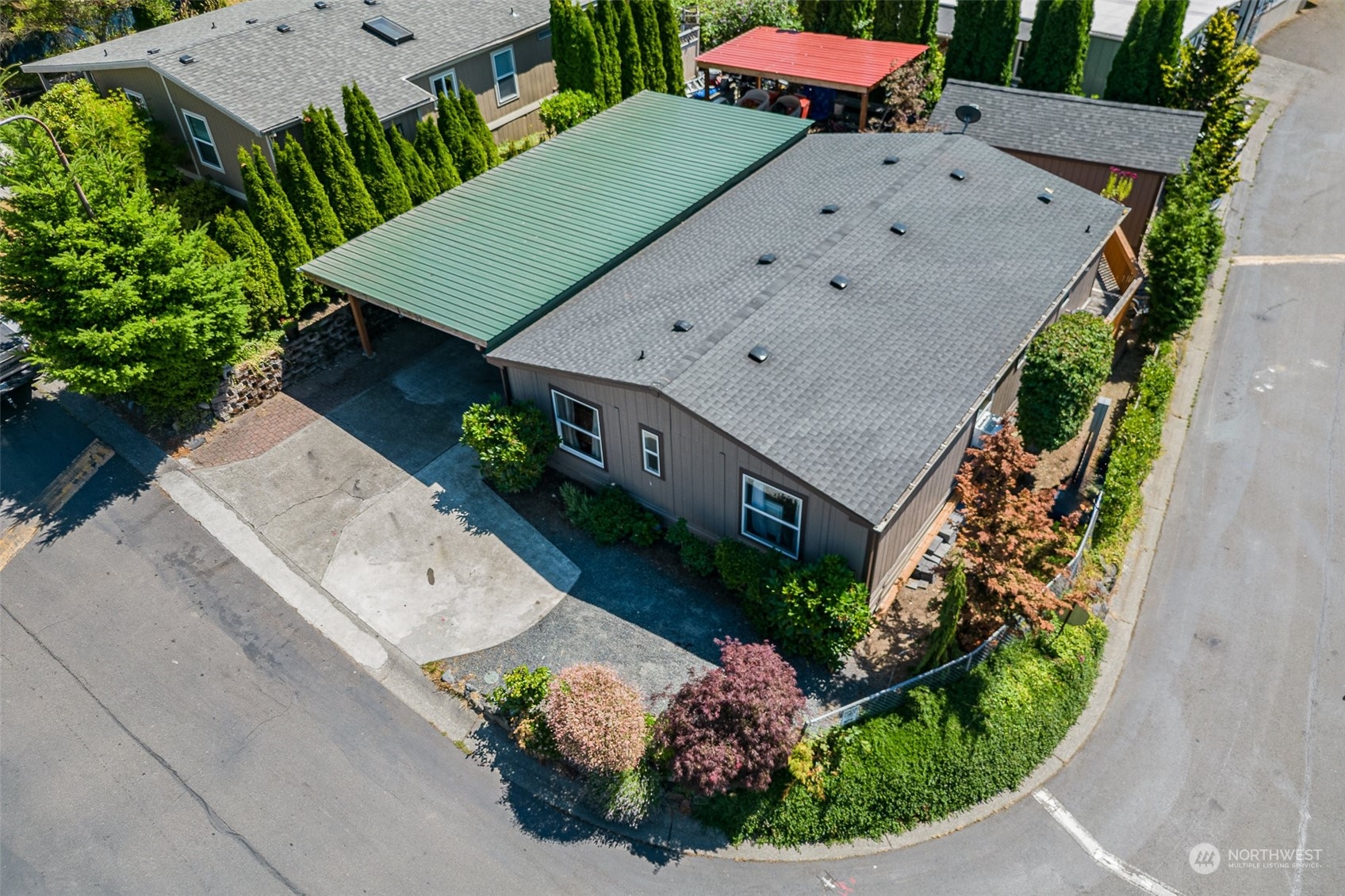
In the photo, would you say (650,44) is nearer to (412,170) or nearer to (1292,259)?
(412,170)

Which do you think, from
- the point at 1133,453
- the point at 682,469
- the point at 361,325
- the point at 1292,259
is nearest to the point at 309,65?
the point at 361,325

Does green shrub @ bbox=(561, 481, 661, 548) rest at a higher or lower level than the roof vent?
lower

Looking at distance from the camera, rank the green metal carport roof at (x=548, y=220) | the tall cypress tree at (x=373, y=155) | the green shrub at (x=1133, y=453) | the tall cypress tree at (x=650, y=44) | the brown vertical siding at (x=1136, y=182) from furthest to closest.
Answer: the tall cypress tree at (x=650, y=44) < the brown vertical siding at (x=1136, y=182) < the tall cypress tree at (x=373, y=155) < the green metal carport roof at (x=548, y=220) < the green shrub at (x=1133, y=453)

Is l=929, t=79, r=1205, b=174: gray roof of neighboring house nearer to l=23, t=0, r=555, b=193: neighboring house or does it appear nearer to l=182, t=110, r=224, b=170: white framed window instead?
l=23, t=0, r=555, b=193: neighboring house

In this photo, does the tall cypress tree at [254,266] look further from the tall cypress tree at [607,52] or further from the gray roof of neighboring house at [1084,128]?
the gray roof of neighboring house at [1084,128]

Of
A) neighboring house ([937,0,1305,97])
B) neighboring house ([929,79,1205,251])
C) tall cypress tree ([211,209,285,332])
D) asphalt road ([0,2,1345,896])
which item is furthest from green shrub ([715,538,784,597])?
neighboring house ([937,0,1305,97])

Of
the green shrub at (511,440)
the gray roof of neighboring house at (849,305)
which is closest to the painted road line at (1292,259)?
the gray roof of neighboring house at (849,305)
